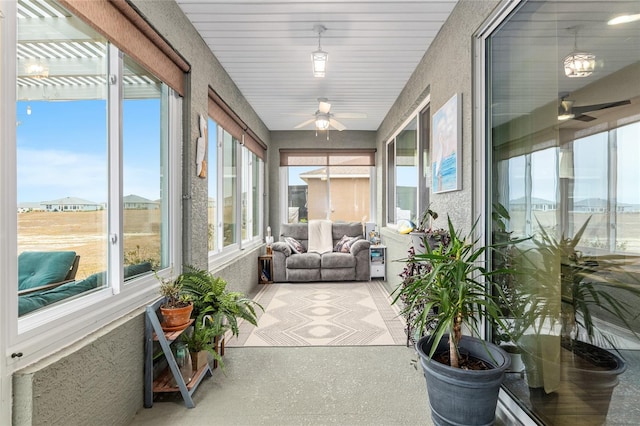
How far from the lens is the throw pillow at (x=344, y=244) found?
17.8 feet

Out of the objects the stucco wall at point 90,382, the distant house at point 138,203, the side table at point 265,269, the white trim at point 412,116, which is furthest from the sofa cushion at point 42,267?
the side table at point 265,269

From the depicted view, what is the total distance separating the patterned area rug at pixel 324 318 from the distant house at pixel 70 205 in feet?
5.45

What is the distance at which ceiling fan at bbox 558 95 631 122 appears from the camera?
110cm

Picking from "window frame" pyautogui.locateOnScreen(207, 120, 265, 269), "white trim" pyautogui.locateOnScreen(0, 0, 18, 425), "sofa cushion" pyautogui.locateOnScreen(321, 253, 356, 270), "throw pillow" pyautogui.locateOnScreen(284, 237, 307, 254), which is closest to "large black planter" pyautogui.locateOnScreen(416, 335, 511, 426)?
"white trim" pyautogui.locateOnScreen(0, 0, 18, 425)

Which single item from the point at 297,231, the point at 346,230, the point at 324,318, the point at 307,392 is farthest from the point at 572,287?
the point at 297,231

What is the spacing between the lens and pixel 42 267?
1.39 metres

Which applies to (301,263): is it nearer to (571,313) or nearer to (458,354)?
(458,354)

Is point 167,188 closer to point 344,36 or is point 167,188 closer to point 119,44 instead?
point 119,44

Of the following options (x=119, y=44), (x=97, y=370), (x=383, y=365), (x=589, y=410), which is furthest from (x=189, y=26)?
(x=589, y=410)

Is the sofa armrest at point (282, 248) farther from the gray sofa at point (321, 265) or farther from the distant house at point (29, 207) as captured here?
the distant house at point (29, 207)

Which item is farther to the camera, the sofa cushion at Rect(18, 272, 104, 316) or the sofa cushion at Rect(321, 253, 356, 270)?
the sofa cushion at Rect(321, 253, 356, 270)

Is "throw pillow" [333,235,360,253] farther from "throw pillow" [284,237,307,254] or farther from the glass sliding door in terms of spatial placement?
the glass sliding door

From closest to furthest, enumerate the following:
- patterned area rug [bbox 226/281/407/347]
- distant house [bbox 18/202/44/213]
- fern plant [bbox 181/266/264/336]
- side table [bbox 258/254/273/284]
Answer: distant house [bbox 18/202/44/213] → fern plant [bbox 181/266/264/336] → patterned area rug [bbox 226/281/407/347] → side table [bbox 258/254/273/284]

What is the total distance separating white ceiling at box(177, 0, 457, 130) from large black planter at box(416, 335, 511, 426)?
91.6 inches
